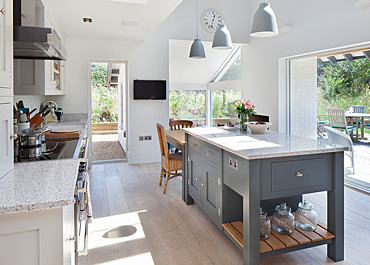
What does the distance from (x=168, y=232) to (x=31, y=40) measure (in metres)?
2.01

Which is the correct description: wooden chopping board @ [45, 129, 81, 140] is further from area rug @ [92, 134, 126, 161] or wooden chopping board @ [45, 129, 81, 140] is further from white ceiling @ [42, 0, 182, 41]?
area rug @ [92, 134, 126, 161]

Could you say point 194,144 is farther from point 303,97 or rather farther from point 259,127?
point 303,97

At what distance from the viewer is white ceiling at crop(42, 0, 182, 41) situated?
11.1 ft

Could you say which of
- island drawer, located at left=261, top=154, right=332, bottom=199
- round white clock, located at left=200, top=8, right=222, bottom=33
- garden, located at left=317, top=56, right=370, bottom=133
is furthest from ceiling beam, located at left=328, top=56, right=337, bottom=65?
island drawer, located at left=261, top=154, right=332, bottom=199

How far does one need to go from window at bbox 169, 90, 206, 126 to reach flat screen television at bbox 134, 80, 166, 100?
2531 mm

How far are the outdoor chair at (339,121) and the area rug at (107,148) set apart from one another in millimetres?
4273

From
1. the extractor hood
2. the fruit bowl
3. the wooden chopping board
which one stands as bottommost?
the wooden chopping board

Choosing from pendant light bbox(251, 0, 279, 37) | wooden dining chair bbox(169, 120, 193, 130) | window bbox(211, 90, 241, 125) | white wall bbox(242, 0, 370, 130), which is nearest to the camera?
pendant light bbox(251, 0, 279, 37)

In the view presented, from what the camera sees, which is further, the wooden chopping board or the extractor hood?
the wooden chopping board

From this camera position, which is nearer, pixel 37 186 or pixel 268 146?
pixel 37 186

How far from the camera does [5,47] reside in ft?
5.04

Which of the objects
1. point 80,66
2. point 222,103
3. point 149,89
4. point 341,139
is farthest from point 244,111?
point 222,103

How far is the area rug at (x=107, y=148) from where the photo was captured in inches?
268

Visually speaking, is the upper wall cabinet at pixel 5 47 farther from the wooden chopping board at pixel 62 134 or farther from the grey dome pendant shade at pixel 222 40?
the grey dome pendant shade at pixel 222 40
